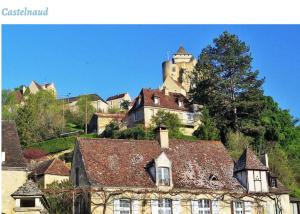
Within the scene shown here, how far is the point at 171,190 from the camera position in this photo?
31.7 metres

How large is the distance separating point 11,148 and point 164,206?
8521 millimetres

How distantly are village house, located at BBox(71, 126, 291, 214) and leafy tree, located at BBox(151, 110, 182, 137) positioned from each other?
19.2 m

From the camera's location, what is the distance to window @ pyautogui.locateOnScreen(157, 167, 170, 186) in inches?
1250

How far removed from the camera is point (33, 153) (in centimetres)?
5456

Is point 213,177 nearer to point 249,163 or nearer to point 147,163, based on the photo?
point 249,163

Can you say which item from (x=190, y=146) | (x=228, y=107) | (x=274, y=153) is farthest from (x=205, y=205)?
(x=228, y=107)

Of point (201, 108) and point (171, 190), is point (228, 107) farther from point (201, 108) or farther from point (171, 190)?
point (171, 190)

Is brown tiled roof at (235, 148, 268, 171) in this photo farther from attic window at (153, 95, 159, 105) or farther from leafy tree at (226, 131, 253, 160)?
attic window at (153, 95, 159, 105)

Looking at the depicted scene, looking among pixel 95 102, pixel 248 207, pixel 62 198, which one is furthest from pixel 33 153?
pixel 95 102

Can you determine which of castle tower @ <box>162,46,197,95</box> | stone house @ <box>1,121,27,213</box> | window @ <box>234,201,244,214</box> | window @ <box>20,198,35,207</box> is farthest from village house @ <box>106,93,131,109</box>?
window @ <box>20,198,35,207</box>

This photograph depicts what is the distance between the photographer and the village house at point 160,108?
203 feet

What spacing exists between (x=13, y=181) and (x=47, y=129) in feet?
122

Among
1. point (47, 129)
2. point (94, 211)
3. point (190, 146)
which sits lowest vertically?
point (94, 211)

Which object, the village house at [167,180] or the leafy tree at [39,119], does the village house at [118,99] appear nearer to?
the leafy tree at [39,119]
